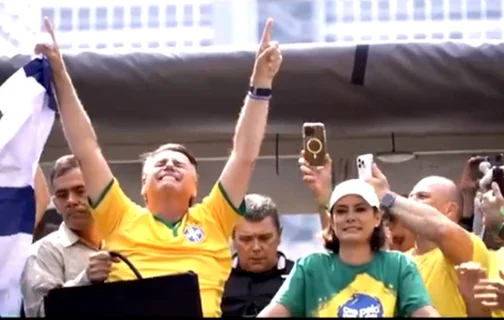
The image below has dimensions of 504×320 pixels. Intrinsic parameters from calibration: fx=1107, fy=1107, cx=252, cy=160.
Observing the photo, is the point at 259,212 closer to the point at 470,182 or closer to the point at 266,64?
the point at 266,64

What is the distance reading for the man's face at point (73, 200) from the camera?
375 centimetres

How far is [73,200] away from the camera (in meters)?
3.78

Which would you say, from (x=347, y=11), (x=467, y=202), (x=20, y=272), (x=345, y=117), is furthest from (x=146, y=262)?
(x=347, y=11)

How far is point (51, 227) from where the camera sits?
4.78 m

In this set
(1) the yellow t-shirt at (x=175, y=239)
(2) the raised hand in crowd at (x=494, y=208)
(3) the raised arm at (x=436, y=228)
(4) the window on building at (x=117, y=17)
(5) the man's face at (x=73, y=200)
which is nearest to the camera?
(1) the yellow t-shirt at (x=175, y=239)

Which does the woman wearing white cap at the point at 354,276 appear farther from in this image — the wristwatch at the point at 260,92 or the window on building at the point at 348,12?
the window on building at the point at 348,12

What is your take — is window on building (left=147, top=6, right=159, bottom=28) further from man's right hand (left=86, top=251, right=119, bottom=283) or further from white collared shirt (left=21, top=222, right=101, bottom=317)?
man's right hand (left=86, top=251, right=119, bottom=283)

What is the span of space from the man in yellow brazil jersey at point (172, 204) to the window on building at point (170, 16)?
1.27 metres

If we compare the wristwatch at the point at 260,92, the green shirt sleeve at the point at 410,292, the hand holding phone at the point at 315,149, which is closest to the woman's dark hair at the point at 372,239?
the green shirt sleeve at the point at 410,292

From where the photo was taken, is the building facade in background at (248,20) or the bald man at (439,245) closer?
the bald man at (439,245)

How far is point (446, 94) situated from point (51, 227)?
180 centimetres

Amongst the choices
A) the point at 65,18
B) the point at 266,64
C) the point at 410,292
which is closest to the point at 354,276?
the point at 410,292

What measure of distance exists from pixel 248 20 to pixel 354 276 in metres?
1.85

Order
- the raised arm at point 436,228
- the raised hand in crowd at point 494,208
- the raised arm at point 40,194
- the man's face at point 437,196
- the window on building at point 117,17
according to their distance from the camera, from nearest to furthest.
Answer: the raised arm at point 436,228 < the raised hand in crowd at point 494,208 < the raised arm at point 40,194 < the man's face at point 437,196 < the window on building at point 117,17
